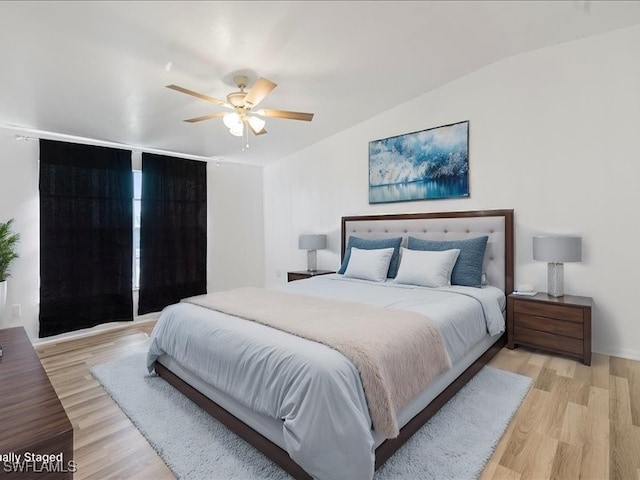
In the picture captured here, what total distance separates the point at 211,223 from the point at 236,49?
10.1 feet

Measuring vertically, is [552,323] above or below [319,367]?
below

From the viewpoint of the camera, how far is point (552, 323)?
2.89 m

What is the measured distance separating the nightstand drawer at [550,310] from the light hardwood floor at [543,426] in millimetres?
394

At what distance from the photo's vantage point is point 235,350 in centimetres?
187

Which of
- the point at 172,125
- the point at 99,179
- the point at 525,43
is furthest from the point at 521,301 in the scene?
the point at 99,179

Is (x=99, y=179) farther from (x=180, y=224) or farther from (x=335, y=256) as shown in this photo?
(x=335, y=256)

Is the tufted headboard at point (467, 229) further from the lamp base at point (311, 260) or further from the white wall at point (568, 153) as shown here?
the lamp base at point (311, 260)

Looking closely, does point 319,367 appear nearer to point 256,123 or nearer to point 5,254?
point 256,123

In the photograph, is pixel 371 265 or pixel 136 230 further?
pixel 136 230

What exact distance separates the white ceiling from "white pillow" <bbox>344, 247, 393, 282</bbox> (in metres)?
1.76

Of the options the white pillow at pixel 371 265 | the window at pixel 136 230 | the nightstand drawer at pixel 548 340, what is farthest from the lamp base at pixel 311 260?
the nightstand drawer at pixel 548 340

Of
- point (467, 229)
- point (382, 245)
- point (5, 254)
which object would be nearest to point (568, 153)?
point (467, 229)

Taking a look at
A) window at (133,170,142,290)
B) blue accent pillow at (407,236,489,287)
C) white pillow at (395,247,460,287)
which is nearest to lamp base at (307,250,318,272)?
white pillow at (395,247,460,287)

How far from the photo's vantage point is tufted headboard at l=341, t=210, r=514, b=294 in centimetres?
336
